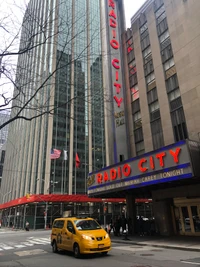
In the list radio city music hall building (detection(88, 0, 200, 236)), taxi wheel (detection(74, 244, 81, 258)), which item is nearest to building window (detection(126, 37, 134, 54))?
radio city music hall building (detection(88, 0, 200, 236))

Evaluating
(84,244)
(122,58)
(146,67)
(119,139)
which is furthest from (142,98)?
(84,244)

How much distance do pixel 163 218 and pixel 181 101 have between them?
1039 cm

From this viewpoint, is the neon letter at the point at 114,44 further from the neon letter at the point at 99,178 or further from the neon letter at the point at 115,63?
the neon letter at the point at 99,178

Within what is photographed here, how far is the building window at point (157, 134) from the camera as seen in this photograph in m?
20.8

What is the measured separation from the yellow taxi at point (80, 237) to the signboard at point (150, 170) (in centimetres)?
579

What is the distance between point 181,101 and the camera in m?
19.2

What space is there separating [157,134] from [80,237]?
13.2m

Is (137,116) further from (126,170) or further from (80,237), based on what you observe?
(80,237)

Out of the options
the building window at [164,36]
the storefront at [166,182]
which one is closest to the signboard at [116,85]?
the storefront at [166,182]

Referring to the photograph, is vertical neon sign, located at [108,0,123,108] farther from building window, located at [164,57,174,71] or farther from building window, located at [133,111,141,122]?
building window, located at [164,57,174,71]

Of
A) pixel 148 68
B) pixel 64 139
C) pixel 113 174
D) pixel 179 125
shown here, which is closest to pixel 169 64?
pixel 148 68

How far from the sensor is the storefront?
46.3ft

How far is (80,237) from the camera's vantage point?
35.0 feet

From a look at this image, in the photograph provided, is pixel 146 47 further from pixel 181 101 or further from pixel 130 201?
pixel 130 201
